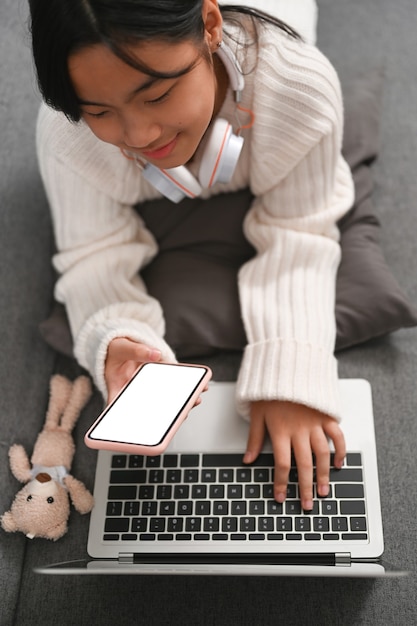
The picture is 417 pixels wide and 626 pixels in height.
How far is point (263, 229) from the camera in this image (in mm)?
1178

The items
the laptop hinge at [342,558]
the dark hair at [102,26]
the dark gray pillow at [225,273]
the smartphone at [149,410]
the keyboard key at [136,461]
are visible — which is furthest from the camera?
the dark gray pillow at [225,273]

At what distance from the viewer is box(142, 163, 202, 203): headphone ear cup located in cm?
102

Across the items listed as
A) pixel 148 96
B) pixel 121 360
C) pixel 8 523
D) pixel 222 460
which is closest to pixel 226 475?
pixel 222 460

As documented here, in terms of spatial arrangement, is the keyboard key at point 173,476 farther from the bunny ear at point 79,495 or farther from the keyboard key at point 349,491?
the keyboard key at point 349,491

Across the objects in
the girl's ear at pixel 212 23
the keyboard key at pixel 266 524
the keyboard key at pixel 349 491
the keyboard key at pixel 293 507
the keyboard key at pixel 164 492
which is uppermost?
the girl's ear at pixel 212 23

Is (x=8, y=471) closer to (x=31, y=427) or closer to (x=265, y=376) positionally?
(x=31, y=427)

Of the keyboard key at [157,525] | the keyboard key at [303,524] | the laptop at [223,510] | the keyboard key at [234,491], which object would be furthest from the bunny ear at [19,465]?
the keyboard key at [303,524]

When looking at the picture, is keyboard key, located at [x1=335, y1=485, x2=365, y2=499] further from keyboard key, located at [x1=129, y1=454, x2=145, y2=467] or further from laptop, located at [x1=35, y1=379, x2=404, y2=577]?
keyboard key, located at [x1=129, y1=454, x2=145, y2=467]

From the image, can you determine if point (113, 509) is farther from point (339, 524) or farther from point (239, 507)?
point (339, 524)

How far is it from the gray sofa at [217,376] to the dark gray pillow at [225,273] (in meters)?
0.04

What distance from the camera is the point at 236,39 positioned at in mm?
1004

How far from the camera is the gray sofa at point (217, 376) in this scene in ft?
3.22

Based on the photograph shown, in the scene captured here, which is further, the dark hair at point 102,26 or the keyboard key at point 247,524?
the keyboard key at point 247,524

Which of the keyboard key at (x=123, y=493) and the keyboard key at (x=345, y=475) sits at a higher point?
the keyboard key at (x=345, y=475)
